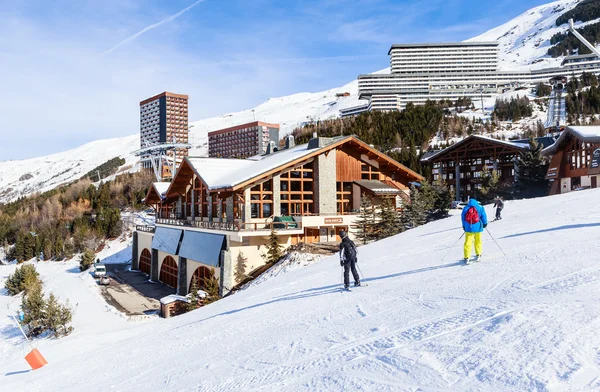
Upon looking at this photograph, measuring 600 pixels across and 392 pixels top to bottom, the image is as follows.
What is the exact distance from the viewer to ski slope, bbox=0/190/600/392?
450 cm

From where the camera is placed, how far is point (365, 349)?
5.61m

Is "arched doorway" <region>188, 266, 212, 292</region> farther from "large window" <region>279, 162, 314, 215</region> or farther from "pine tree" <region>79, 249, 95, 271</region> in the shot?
"pine tree" <region>79, 249, 95, 271</region>

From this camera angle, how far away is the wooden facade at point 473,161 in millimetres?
38969

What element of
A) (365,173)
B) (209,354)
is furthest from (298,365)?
(365,173)

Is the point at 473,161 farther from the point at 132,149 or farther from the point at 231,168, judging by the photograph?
the point at 132,149

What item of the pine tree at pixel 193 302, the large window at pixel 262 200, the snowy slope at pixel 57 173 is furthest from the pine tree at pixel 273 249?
the snowy slope at pixel 57 173

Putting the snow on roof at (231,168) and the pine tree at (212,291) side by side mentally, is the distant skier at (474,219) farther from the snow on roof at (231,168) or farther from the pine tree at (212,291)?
the snow on roof at (231,168)

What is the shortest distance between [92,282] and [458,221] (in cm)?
2481

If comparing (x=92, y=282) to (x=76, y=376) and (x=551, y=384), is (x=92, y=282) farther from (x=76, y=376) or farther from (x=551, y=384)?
(x=551, y=384)

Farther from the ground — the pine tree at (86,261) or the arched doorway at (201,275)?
the arched doorway at (201,275)

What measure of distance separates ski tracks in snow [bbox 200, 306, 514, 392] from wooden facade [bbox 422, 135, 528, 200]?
111 feet

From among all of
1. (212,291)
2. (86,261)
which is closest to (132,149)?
(86,261)

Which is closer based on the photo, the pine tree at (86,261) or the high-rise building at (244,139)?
the pine tree at (86,261)

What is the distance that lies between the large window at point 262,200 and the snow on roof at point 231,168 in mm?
993
